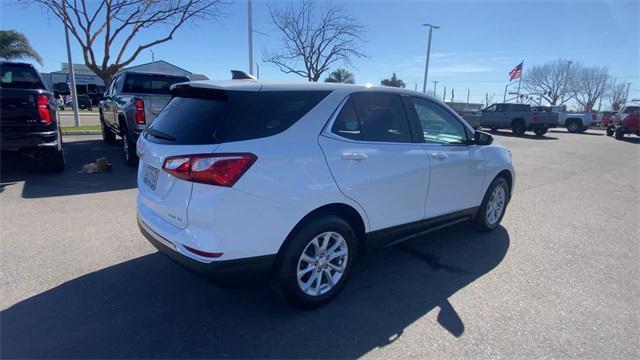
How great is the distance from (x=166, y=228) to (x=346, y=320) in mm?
1520

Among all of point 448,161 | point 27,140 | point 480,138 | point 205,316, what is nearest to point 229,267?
point 205,316

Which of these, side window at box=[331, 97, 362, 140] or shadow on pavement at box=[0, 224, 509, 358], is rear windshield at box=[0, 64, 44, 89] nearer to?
shadow on pavement at box=[0, 224, 509, 358]

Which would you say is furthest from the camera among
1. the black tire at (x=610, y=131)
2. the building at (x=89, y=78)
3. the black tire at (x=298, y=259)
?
the building at (x=89, y=78)

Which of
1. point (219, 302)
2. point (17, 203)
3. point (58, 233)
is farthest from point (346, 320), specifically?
point (17, 203)

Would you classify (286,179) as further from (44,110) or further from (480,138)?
(44,110)

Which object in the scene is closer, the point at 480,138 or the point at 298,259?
the point at 298,259

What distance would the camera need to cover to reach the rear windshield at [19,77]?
21.2 ft

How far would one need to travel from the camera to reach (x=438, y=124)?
13.3ft

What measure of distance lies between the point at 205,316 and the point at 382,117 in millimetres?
2230

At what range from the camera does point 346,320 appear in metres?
2.88

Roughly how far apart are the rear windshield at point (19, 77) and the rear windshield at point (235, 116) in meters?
5.49

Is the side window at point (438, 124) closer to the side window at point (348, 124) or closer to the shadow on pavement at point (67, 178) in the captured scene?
the side window at point (348, 124)

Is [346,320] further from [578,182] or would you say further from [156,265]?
[578,182]

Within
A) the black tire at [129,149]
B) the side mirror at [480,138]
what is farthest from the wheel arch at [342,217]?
the black tire at [129,149]
